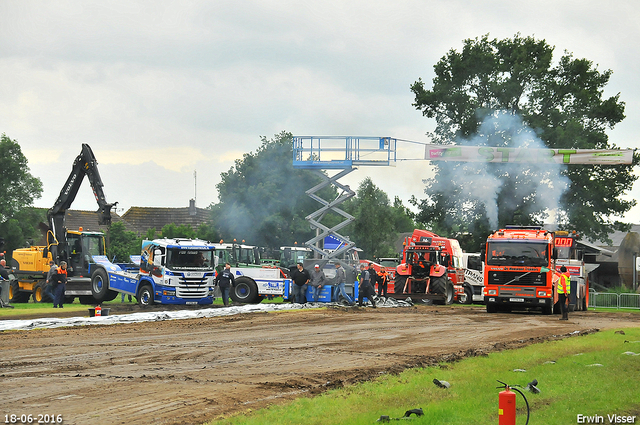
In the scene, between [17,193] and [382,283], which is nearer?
[382,283]

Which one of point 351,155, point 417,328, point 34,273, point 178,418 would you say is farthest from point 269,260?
point 178,418

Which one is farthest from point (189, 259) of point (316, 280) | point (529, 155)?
point (529, 155)

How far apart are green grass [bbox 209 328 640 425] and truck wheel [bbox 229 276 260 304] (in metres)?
18.6

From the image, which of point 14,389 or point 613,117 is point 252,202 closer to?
point 613,117

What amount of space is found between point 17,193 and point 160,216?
3065cm

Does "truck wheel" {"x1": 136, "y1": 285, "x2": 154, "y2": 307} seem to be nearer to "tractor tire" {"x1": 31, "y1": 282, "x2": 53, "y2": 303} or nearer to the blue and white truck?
the blue and white truck

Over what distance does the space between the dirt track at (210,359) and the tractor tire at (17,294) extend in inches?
607

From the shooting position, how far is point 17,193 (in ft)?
198

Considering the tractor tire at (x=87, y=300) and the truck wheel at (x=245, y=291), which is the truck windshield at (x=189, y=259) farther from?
the tractor tire at (x=87, y=300)

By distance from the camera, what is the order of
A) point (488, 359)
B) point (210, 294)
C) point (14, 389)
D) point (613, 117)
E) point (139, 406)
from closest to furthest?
point (139, 406) → point (14, 389) → point (488, 359) → point (210, 294) → point (613, 117)

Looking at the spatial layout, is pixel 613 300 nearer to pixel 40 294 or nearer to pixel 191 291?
pixel 191 291

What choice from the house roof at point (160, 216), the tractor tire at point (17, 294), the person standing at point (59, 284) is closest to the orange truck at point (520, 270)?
the person standing at point (59, 284)

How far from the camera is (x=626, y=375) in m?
12.4

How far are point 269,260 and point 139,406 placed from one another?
28306 mm
